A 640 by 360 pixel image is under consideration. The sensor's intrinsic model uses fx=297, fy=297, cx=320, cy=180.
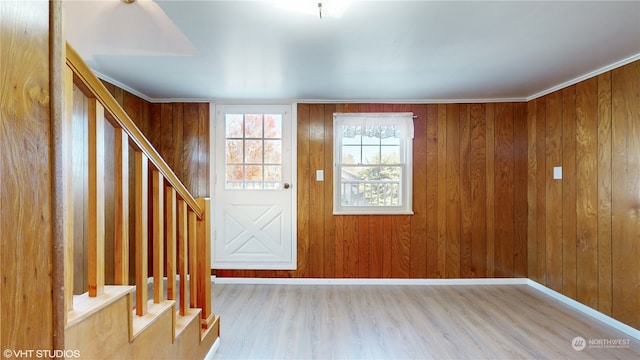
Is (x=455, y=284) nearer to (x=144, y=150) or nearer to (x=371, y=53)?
(x=371, y=53)

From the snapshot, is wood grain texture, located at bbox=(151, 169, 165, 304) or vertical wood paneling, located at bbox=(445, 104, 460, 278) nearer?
wood grain texture, located at bbox=(151, 169, 165, 304)

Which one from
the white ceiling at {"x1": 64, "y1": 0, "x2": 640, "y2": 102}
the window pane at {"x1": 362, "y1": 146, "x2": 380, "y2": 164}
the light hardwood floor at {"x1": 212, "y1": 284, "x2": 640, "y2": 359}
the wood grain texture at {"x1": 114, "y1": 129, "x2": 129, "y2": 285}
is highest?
the white ceiling at {"x1": 64, "y1": 0, "x2": 640, "y2": 102}

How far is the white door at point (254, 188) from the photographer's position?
3.55 meters

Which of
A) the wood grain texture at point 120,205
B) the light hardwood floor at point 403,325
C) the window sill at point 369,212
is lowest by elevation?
the light hardwood floor at point 403,325

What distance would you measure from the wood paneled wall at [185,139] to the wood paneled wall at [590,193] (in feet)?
12.5

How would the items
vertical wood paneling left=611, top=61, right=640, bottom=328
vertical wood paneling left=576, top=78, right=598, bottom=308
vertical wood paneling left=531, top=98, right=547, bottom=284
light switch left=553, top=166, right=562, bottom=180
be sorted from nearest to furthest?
1. vertical wood paneling left=611, top=61, right=640, bottom=328
2. vertical wood paneling left=576, top=78, right=598, bottom=308
3. light switch left=553, top=166, right=562, bottom=180
4. vertical wood paneling left=531, top=98, right=547, bottom=284

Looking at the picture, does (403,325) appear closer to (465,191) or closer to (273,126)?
(465,191)

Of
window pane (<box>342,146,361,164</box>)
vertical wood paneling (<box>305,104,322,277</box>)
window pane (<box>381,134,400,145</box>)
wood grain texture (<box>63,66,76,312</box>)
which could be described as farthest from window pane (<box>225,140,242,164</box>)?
wood grain texture (<box>63,66,76,312</box>)

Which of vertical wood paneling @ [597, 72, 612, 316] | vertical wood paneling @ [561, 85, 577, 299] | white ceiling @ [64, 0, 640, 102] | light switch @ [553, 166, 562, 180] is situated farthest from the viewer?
light switch @ [553, 166, 562, 180]

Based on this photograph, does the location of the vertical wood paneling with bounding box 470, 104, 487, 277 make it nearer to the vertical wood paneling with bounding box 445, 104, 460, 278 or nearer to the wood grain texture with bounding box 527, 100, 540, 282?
the vertical wood paneling with bounding box 445, 104, 460, 278

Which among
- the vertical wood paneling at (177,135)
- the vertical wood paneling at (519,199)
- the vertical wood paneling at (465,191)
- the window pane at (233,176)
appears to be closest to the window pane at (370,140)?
the vertical wood paneling at (465,191)

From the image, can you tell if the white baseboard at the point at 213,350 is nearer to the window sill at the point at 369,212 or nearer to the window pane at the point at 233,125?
the window sill at the point at 369,212

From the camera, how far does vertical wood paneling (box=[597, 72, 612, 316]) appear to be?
99.5 inches

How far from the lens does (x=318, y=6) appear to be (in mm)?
1624
